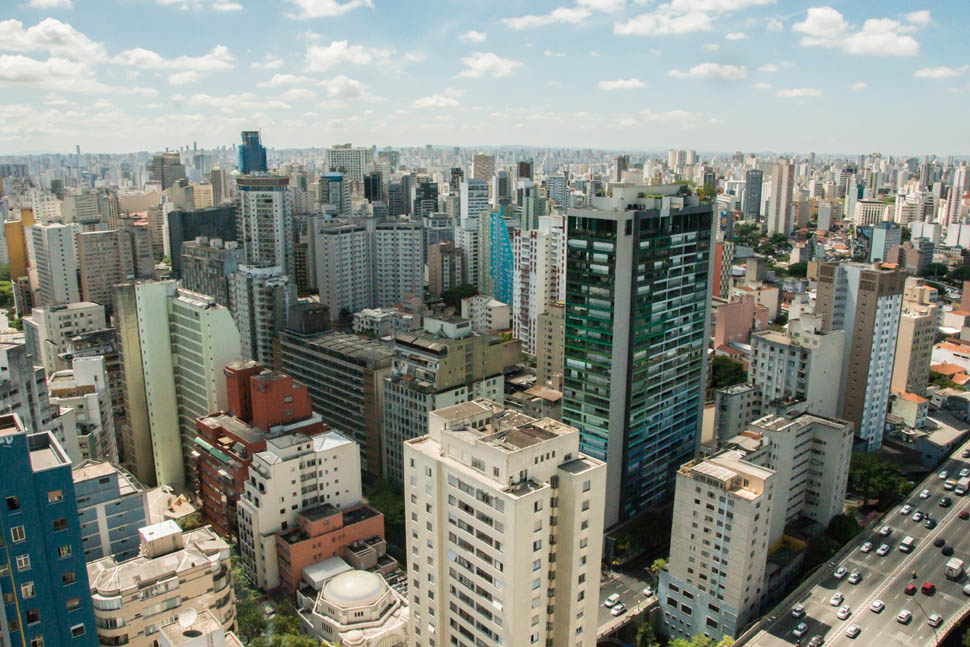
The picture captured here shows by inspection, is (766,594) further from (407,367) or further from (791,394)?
(407,367)

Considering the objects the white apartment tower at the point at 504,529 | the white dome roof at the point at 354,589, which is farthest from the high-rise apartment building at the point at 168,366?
A: the white apartment tower at the point at 504,529

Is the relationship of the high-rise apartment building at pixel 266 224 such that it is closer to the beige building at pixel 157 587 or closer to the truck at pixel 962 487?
the beige building at pixel 157 587

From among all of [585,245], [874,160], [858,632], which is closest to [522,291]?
[585,245]

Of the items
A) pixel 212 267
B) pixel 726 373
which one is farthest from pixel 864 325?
pixel 212 267

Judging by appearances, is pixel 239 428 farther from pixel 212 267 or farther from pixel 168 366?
pixel 212 267

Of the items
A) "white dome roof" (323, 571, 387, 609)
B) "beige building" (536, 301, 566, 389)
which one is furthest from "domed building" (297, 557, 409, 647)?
"beige building" (536, 301, 566, 389)
